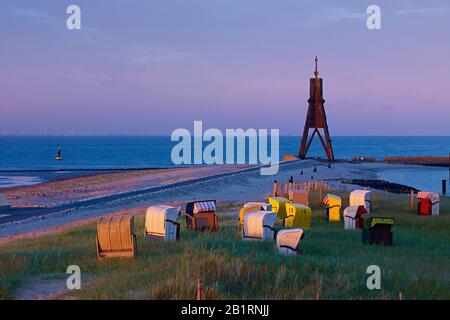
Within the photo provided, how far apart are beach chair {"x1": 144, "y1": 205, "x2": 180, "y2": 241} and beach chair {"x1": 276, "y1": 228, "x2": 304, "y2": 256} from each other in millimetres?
3746

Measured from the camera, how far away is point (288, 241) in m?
16.8

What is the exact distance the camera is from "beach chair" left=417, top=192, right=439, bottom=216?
29484mm

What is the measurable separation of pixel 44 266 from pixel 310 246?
25.4ft

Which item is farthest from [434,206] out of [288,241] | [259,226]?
[288,241]

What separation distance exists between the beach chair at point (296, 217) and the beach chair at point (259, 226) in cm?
383

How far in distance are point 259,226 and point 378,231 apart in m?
4.29

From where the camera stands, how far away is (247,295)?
12156 mm

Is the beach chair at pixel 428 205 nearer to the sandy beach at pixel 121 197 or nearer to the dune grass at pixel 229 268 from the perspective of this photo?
the dune grass at pixel 229 268

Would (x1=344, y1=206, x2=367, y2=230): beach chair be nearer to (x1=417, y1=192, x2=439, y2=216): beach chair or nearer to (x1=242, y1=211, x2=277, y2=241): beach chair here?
(x1=242, y1=211, x2=277, y2=241): beach chair

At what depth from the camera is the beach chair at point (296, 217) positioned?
23.3 meters

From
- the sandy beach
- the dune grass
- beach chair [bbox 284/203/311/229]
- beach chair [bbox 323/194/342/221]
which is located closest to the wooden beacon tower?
the sandy beach

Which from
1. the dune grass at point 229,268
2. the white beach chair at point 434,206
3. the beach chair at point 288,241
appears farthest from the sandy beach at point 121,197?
the white beach chair at point 434,206

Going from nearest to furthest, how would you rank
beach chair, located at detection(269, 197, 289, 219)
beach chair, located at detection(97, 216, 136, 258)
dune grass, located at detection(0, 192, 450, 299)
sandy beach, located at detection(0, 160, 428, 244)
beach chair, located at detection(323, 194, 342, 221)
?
dune grass, located at detection(0, 192, 450, 299) → beach chair, located at detection(97, 216, 136, 258) → beach chair, located at detection(269, 197, 289, 219) → beach chair, located at detection(323, 194, 342, 221) → sandy beach, located at detection(0, 160, 428, 244)
